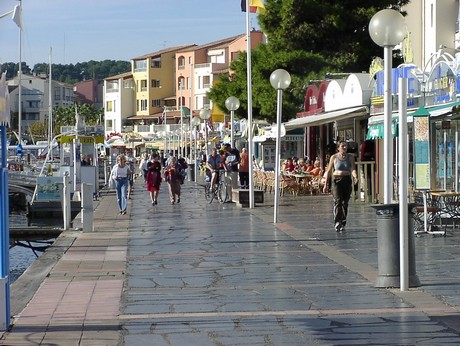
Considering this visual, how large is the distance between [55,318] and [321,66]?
31762 mm

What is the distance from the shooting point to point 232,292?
38.0 ft

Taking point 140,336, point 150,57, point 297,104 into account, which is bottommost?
point 140,336

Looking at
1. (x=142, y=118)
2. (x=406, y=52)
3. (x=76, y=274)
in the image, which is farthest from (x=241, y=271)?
(x=142, y=118)

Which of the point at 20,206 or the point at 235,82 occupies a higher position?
the point at 235,82

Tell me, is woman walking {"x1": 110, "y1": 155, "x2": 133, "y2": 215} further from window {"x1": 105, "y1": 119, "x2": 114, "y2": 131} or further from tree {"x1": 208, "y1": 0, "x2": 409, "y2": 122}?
window {"x1": 105, "y1": 119, "x2": 114, "y2": 131}

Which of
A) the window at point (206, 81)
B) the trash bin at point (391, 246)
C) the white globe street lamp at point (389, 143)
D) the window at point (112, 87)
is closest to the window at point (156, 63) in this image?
the window at point (112, 87)

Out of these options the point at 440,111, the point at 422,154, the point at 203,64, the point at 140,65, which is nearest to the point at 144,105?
the point at 140,65

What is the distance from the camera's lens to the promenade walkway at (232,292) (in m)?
9.08

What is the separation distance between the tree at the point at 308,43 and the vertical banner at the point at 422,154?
883 inches

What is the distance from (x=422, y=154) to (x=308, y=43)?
24.9 meters

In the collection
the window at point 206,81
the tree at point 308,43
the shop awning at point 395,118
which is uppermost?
the window at point 206,81

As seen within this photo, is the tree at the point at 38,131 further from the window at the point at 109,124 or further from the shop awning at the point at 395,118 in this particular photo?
the shop awning at the point at 395,118

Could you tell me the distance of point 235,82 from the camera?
4653 centimetres

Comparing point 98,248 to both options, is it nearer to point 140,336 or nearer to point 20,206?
point 140,336
